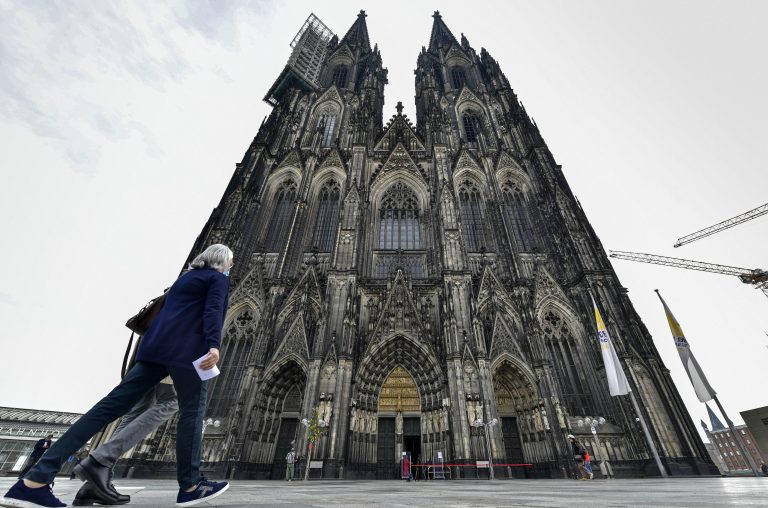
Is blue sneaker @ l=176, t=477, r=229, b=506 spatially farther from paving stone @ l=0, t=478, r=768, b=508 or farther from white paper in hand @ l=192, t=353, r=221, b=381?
white paper in hand @ l=192, t=353, r=221, b=381

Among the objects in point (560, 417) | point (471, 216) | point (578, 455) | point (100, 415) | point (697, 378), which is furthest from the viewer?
point (471, 216)

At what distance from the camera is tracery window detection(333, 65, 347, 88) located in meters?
30.8

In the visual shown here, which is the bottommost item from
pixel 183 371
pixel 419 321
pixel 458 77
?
pixel 183 371

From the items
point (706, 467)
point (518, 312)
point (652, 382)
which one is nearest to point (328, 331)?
point (518, 312)

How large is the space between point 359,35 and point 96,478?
43112 millimetres

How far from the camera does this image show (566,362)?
1495 cm

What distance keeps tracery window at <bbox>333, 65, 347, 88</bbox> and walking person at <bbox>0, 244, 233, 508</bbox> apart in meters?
31.9

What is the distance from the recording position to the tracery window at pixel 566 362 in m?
13.9

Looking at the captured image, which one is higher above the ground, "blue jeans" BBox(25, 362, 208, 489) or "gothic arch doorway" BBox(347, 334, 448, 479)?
"gothic arch doorway" BBox(347, 334, 448, 479)

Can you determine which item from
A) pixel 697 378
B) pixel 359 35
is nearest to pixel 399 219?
pixel 697 378

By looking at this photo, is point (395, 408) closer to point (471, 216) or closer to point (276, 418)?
point (276, 418)

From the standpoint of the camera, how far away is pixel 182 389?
2209 mm

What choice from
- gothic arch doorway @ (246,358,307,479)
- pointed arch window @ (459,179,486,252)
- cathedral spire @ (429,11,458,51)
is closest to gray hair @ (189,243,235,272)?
gothic arch doorway @ (246,358,307,479)

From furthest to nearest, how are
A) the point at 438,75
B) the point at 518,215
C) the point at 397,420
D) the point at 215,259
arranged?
the point at 438,75
the point at 518,215
the point at 397,420
the point at 215,259
